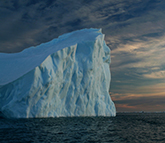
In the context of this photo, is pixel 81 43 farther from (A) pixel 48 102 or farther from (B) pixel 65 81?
(A) pixel 48 102

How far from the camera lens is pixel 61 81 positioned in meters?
29.0

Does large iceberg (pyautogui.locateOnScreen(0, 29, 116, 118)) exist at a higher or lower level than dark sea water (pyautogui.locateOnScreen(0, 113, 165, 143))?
higher

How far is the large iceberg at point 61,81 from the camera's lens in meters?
25.5

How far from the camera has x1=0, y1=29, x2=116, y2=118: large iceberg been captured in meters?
25.5

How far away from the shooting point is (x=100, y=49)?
35219 mm

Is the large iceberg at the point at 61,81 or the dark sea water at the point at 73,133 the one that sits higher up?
the large iceberg at the point at 61,81

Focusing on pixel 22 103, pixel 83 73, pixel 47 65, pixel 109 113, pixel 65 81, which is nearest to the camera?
pixel 22 103

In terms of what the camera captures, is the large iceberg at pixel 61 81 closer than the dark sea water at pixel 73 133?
No

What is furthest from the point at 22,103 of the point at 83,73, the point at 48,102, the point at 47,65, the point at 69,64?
the point at 83,73

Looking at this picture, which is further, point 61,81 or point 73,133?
point 61,81

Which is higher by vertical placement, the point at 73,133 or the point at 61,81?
the point at 61,81

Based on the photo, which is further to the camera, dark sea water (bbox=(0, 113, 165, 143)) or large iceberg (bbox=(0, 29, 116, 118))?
large iceberg (bbox=(0, 29, 116, 118))

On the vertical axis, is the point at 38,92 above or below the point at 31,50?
below

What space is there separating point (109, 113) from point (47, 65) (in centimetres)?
1555
